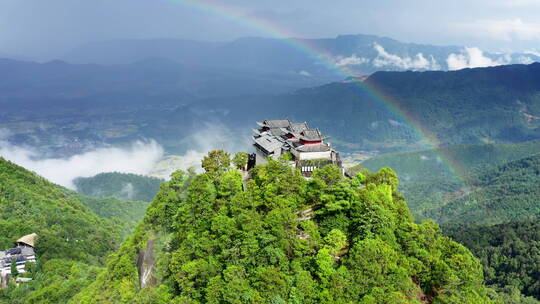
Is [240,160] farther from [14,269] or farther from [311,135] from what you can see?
[14,269]

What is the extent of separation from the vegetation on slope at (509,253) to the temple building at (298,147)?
53.6 metres

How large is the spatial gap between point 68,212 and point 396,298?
94025 millimetres

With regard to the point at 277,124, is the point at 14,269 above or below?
below

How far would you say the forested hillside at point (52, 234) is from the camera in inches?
2494

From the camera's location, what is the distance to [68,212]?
336 feet

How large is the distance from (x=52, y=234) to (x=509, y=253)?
10204 cm

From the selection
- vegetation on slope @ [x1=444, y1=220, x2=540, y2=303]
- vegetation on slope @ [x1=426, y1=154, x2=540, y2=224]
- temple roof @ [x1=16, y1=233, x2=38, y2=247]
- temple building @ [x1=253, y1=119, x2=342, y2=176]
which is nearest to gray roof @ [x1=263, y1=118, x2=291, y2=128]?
temple building @ [x1=253, y1=119, x2=342, y2=176]

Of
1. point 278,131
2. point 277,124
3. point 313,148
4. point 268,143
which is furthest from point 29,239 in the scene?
point 313,148

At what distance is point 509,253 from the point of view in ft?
316

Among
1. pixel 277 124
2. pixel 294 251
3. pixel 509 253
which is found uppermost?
pixel 277 124

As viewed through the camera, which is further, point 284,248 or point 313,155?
point 313,155

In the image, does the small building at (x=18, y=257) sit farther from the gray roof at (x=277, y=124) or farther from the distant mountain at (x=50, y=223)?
the gray roof at (x=277, y=124)

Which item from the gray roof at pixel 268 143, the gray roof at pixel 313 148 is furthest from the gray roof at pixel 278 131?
the gray roof at pixel 313 148

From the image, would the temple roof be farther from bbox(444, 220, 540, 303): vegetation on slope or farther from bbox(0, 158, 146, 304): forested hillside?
bbox(444, 220, 540, 303): vegetation on slope
